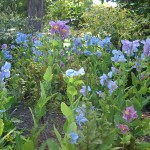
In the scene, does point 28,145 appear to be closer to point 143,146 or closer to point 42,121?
point 143,146

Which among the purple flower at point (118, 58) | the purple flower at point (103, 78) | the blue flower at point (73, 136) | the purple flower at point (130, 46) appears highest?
the purple flower at point (130, 46)

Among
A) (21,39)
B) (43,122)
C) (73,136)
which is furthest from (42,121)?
(21,39)

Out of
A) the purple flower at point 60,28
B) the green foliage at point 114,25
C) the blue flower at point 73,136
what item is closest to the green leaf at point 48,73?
the blue flower at point 73,136

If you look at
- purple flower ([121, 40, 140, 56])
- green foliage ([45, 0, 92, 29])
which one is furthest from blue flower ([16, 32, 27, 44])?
green foliage ([45, 0, 92, 29])

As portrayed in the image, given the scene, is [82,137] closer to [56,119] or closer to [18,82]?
[56,119]

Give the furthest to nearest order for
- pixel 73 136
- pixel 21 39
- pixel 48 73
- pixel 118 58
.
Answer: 1. pixel 21 39
2. pixel 118 58
3. pixel 48 73
4. pixel 73 136

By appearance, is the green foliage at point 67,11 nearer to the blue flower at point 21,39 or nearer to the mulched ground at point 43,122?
the blue flower at point 21,39

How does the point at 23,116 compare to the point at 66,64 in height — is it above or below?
below

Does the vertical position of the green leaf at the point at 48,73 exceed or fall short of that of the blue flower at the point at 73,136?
it exceeds it

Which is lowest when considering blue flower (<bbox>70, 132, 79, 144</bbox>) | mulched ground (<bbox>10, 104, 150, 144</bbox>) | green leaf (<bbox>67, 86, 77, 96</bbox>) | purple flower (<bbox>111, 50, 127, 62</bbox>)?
mulched ground (<bbox>10, 104, 150, 144</bbox>)

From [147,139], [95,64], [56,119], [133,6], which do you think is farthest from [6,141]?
[133,6]

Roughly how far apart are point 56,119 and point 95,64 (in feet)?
2.84

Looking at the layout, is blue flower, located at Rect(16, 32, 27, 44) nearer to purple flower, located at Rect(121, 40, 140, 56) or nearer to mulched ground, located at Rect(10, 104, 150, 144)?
mulched ground, located at Rect(10, 104, 150, 144)

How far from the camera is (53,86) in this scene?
3.66 m
